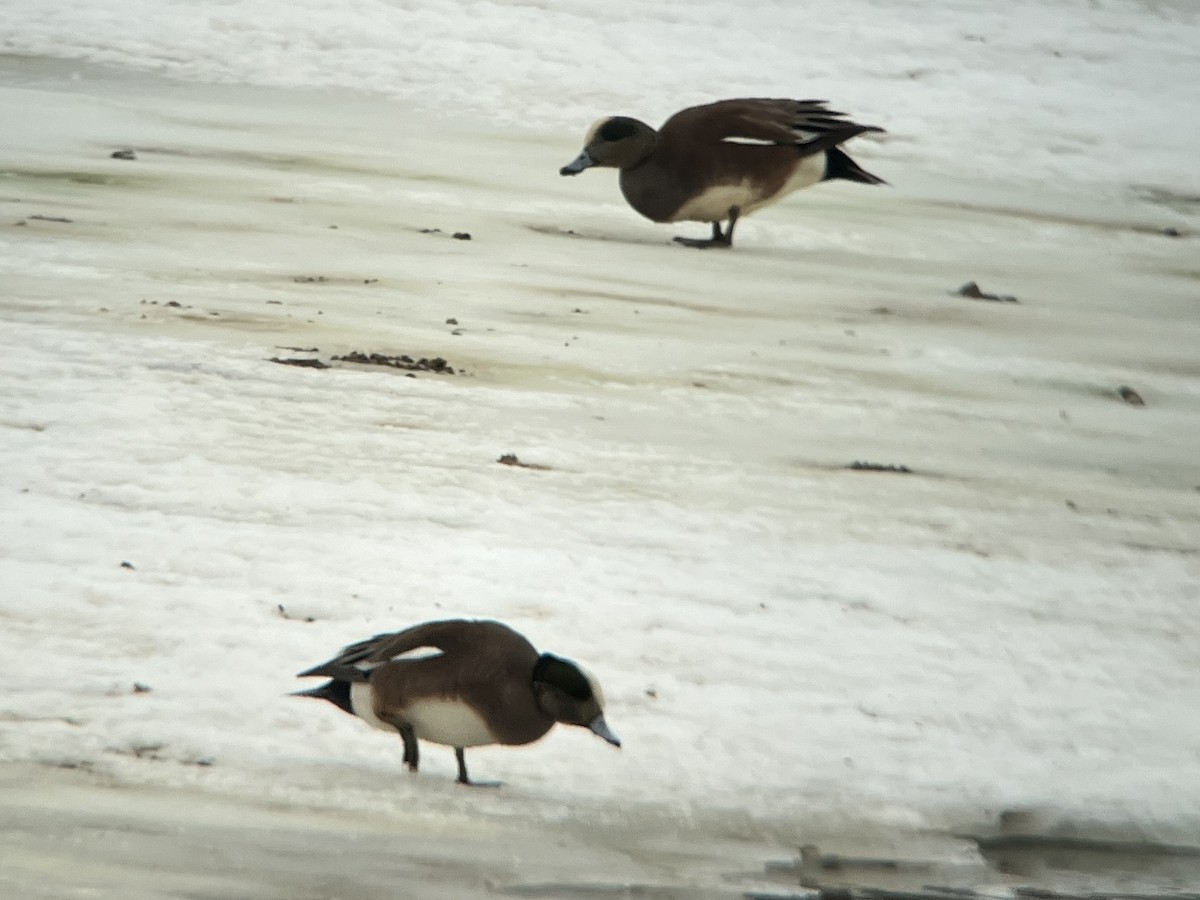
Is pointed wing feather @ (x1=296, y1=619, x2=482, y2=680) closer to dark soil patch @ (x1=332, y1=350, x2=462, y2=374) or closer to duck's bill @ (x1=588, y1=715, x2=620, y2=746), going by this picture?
duck's bill @ (x1=588, y1=715, x2=620, y2=746)

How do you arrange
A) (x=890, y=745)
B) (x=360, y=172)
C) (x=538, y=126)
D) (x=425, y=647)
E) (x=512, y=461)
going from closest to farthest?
(x=425, y=647), (x=890, y=745), (x=512, y=461), (x=360, y=172), (x=538, y=126)

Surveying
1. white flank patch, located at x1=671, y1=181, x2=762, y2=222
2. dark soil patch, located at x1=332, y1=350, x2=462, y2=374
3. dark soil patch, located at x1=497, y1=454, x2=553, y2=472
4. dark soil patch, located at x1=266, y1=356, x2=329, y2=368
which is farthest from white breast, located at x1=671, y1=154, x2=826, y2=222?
dark soil patch, located at x1=497, y1=454, x2=553, y2=472

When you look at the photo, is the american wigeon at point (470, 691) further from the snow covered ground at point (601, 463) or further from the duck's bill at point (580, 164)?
the duck's bill at point (580, 164)

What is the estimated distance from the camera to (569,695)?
3.06 metres

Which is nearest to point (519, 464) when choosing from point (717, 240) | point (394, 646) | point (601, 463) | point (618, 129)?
point (601, 463)

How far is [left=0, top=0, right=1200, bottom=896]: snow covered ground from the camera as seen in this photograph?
3326 mm

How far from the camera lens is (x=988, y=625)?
4078mm

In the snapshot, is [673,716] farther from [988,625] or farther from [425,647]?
[988,625]

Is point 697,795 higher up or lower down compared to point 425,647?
lower down

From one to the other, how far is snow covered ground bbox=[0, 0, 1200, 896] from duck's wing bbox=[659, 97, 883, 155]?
0.47 m

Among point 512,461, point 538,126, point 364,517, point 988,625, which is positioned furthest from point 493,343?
point 538,126

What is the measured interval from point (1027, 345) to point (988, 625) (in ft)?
8.90

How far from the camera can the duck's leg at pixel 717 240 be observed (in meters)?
7.66

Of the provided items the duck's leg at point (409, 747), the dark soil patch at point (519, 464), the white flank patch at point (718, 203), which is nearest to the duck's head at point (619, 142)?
the white flank patch at point (718, 203)
